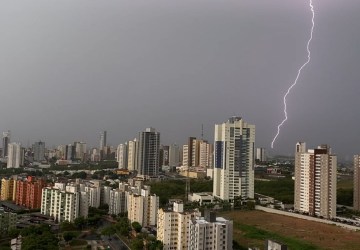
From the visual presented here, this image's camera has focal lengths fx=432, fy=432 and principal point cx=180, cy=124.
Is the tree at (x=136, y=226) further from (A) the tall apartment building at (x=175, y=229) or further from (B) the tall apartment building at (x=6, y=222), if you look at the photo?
(B) the tall apartment building at (x=6, y=222)

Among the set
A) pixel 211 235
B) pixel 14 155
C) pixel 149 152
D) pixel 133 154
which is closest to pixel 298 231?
pixel 211 235

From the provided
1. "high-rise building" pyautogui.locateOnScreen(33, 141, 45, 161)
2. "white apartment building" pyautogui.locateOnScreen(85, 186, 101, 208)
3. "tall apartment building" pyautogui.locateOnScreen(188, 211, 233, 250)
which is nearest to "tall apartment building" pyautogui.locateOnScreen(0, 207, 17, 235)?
"white apartment building" pyautogui.locateOnScreen(85, 186, 101, 208)

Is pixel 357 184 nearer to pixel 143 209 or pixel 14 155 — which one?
pixel 143 209

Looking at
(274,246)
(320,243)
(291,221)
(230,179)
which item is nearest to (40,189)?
(230,179)

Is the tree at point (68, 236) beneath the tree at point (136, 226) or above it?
beneath

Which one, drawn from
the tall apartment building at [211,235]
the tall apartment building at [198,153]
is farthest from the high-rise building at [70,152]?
the tall apartment building at [211,235]

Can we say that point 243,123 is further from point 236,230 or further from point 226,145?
point 236,230

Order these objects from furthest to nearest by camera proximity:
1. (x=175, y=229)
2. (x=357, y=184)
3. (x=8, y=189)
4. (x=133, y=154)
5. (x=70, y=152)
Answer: (x=70, y=152), (x=133, y=154), (x=8, y=189), (x=357, y=184), (x=175, y=229)
